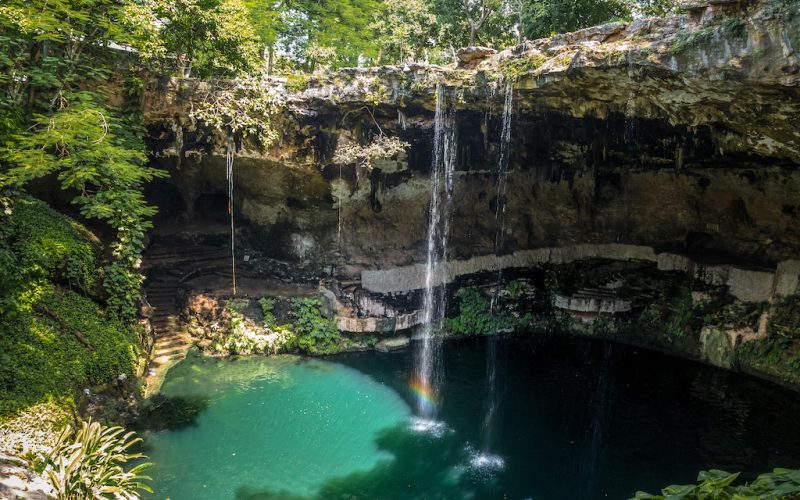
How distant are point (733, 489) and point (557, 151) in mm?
12672

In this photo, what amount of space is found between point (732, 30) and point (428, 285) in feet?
35.5

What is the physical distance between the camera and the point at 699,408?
1223cm

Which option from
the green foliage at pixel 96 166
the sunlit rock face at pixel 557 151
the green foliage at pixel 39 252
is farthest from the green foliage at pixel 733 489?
the green foliage at pixel 96 166

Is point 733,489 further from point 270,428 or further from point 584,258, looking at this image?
point 584,258

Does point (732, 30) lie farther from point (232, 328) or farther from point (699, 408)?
point (232, 328)

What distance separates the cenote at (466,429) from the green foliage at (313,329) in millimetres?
443

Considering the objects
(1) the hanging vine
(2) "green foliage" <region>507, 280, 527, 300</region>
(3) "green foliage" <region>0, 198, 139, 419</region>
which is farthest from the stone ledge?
(3) "green foliage" <region>0, 198, 139, 419</region>

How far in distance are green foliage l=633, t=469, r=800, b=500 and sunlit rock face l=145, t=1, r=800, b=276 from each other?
6.41m

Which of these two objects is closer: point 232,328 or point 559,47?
→ point 559,47

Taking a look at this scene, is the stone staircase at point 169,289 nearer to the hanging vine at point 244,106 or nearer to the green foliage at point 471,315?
the hanging vine at point 244,106

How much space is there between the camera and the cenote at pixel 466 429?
9.55 m

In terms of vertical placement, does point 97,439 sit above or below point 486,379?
above

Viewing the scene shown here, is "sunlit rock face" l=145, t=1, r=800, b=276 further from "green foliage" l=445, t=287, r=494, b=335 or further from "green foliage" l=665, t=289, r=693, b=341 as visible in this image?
"green foliage" l=665, t=289, r=693, b=341

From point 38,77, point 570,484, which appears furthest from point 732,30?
point 38,77
